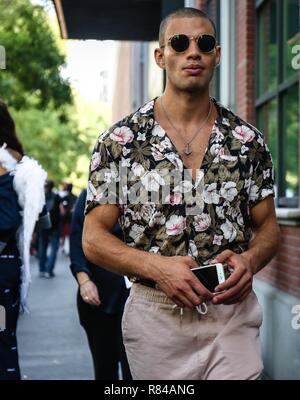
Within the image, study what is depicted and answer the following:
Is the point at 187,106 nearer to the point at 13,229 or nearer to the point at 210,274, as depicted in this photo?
the point at 210,274

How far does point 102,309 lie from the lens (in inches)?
212

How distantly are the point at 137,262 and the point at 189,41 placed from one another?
0.88m

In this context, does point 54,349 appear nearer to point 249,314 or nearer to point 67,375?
point 67,375

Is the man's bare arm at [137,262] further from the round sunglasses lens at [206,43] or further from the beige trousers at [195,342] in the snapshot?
the round sunglasses lens at [206,43]

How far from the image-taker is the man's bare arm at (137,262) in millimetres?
2994

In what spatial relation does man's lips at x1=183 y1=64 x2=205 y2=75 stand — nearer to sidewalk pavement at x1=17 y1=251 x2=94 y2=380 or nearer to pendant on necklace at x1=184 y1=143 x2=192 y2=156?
pendant on necklace at x1=184 y1=143 x2=192 y2=156

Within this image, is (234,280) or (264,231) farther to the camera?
(264,231)

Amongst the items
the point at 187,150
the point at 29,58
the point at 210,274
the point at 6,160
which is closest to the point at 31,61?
the point at 29,58

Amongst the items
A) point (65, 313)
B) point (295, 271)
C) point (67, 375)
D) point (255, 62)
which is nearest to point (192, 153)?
point (295, 271)

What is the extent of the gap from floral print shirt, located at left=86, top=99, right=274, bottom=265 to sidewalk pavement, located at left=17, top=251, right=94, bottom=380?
438 cm

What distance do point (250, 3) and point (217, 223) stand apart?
6.29 metres

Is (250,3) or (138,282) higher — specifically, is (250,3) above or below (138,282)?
above

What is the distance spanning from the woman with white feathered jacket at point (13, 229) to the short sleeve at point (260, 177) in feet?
6.82
